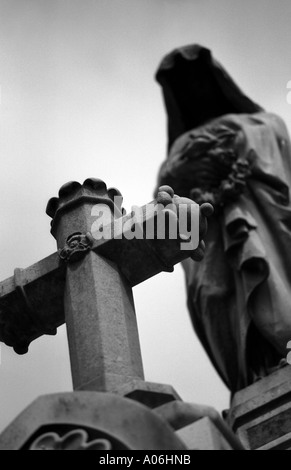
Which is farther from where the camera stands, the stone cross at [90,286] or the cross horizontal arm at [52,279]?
the cross horizontal arm at [52,279]

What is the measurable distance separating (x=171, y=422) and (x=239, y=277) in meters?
5.34

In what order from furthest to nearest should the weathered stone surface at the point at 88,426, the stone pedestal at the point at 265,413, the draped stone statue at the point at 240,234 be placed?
the draped stone statue at the point at 240,234 < the stone pedestal at the point at 265,413 < the weathered stone surface at the point at 88,426

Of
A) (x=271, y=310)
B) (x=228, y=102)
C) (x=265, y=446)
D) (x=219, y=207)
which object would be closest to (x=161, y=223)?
(x=265, y=446)

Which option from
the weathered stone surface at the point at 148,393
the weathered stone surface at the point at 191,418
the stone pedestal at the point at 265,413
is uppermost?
the stone pedestal at the point at 265,413

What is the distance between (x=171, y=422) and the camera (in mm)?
5020

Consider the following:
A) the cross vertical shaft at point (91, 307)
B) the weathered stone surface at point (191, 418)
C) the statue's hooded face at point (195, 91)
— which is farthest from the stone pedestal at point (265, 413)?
the statue's hooded face at point (195, 91)

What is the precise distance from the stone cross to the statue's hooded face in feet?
21.6

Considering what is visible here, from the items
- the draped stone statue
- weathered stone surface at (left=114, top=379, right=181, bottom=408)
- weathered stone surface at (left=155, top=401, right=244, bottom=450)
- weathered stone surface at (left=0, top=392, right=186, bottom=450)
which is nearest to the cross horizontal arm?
weathered stone surface at (left=114, top=379, right=181, bottom=408)

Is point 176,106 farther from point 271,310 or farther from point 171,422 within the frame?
point 171,422

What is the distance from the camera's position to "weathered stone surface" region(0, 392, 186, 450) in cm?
456

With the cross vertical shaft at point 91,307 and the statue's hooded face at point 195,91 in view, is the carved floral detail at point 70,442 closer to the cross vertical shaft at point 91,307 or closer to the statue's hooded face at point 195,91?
the cross vertical shaft at point 91,307

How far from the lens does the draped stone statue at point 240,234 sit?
986 cm

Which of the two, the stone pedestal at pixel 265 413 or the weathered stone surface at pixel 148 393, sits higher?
the stone pedestal at pixel 265 413

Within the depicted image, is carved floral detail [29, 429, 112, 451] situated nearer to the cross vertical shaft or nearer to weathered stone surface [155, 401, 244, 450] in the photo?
weathered stone surface [155, 401, 244, 450]
